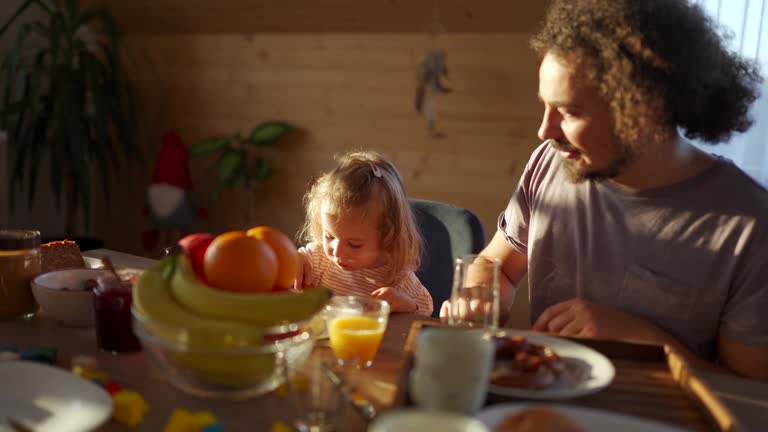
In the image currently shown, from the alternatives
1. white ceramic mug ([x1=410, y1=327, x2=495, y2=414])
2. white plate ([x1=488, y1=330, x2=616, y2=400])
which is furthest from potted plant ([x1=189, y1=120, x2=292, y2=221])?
white ceramic mug ([x1=410, y1=327, x2=495, y2=414])

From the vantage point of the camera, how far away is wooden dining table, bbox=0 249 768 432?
874 mm

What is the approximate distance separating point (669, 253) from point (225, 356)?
92 centimetres

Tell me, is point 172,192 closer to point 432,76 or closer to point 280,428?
point 432,76

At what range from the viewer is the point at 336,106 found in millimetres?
3607

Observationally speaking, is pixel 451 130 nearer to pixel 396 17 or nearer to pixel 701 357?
pixel 396 17

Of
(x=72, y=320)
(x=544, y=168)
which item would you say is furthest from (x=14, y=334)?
(x=544, y=168)

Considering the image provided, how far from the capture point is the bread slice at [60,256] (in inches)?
54.8

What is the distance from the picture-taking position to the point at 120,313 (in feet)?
3.56

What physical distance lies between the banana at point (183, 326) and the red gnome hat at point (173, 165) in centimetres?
292

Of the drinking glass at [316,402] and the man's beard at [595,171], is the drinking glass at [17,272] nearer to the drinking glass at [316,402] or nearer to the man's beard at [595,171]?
the drinking glass at [316,402]

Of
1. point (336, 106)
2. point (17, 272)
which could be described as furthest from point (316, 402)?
point (336, 106)

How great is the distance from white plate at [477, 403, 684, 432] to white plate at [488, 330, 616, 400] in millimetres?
67

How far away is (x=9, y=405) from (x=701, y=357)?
3.93 ft

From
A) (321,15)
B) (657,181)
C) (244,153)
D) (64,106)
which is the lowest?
(244,153)
